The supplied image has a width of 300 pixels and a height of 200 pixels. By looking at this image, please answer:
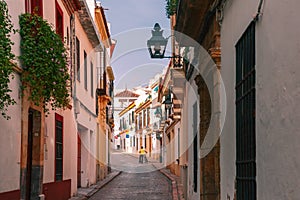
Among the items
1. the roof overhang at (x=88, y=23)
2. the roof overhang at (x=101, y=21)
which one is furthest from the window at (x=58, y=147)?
the roof overhang at (x=101, y=21)

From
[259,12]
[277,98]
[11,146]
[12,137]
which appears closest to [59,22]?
[12,137]

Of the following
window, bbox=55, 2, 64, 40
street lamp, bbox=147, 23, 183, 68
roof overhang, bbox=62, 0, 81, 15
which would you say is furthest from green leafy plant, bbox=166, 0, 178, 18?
roof overhang, bbox=62, 0, 81, 15

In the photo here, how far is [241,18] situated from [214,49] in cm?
175

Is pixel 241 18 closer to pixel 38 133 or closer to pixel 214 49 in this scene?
pixel 214 49

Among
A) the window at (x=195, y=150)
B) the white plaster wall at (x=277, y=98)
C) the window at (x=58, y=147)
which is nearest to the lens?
the white plaster wall at (x=277, y=98)

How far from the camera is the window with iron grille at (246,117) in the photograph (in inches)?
209

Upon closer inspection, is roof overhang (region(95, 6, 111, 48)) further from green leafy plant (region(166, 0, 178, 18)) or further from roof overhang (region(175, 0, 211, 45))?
roof overhang (region(175, 0, 211, 45))

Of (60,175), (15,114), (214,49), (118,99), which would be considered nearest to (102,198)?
(60,175)

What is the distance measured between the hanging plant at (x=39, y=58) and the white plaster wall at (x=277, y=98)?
14.1 ft

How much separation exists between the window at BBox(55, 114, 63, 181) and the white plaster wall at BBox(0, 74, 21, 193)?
12.4ft

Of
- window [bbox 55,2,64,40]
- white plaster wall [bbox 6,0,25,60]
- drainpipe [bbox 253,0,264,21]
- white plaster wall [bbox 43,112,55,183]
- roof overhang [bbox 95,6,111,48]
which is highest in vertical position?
roof overhang [bbox 95,6,111,48]

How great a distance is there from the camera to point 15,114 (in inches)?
342

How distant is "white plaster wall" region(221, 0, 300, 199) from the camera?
12.2 feet

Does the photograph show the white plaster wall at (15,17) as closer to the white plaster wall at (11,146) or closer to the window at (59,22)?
the white plaster wall at (11,146)
